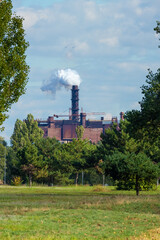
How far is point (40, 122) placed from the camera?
17950 cm

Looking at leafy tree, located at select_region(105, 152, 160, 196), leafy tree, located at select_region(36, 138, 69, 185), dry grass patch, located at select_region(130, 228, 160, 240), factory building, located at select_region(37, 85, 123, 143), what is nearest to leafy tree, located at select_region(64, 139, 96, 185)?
leafy tree, located at select_region(36, 138, 69, 185)

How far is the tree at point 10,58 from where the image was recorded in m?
28.7

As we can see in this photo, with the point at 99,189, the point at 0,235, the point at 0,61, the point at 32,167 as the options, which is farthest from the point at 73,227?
the point at 32,167

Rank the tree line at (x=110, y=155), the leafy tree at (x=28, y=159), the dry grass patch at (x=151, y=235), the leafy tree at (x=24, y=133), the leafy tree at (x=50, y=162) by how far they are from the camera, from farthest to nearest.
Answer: the leafy tree at (x=24, y=133), the leafy tree at (x=50, y=162), the leafy tree at (x=28, y=159), the tree line at (x=110, y=155), the dry grass patch at (x=151, y=235)

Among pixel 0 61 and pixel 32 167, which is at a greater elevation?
pixel 0 61

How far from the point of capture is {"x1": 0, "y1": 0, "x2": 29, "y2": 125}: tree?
2867cm

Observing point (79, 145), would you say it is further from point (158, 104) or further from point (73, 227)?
point (73, 227)

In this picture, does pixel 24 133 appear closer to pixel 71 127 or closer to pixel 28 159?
pixel 28 159

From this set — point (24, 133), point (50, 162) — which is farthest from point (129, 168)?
point (24, 133)

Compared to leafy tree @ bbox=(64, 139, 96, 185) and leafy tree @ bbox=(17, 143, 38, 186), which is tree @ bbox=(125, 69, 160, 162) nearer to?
leafy tree @ bbox=(64, 139, 96, 185)

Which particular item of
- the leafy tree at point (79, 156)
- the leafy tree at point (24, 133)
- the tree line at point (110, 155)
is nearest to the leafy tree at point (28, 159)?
the tree line at point (110, 155)

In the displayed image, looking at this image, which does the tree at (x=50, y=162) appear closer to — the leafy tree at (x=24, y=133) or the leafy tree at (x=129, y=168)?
the leafy tree at (x=24, y=133)

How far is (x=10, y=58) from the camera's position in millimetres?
29469

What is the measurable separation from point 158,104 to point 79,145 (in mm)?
53587
